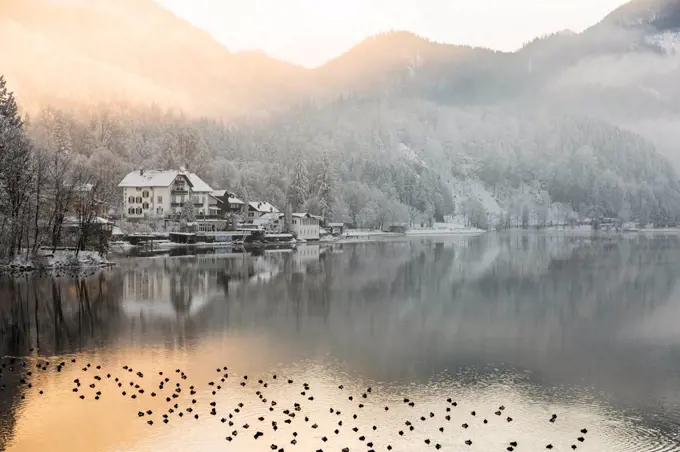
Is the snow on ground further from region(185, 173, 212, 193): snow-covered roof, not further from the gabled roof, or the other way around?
the gabled roof

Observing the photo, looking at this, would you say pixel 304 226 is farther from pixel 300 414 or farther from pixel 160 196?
pixel 300 414

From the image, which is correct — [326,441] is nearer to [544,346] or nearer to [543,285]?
[544,346]

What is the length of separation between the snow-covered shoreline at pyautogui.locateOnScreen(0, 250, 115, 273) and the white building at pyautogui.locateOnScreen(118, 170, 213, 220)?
4033cm

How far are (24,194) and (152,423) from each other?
117 feet

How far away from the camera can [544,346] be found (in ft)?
81.5

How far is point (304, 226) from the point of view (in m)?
97.5

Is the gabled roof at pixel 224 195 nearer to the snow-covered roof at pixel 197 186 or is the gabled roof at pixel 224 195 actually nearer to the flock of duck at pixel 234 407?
the snow-covered roof at pixel 197 186

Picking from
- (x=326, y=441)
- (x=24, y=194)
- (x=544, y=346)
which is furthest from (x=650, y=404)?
(x=24, y=194)

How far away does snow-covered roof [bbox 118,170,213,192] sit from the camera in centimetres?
9344

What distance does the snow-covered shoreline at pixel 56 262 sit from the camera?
45.2 meters

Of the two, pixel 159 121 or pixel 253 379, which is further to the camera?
pixel 159 121

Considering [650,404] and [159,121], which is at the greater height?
[159,121]

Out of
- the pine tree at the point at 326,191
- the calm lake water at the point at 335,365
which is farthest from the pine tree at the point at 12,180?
the pine tree at the point at 326,191

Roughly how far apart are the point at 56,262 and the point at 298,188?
233 feet
